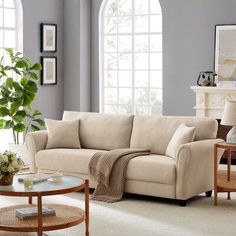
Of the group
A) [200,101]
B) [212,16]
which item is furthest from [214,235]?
[212,16]

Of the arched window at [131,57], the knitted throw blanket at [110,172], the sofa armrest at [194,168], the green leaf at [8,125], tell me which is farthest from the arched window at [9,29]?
the sofa armrest at [194,168]

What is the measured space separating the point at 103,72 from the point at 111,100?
0.49 m

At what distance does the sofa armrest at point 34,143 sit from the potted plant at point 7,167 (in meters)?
2.04

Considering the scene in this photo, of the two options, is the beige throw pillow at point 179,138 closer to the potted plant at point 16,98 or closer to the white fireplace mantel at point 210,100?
the white fireplace mantel at point 210,100

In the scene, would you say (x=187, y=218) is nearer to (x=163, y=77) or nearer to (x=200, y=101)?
(x=200, y=101)

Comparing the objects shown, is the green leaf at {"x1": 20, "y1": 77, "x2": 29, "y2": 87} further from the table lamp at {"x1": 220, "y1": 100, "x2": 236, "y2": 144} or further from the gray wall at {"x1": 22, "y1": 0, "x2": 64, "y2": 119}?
the table lamp at {"x1": 220, "y1": 100, "x2": 236, "y2": 144}

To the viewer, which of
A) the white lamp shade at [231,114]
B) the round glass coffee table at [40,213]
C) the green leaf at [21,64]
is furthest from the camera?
the green leaf at [21,64]

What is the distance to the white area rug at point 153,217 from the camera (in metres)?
5.39

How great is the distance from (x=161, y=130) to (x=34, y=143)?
1.52 meters

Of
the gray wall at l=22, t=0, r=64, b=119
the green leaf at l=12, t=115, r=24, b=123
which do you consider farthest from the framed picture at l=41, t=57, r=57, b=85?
the green leaf at l=12, t=115, r=24, b=123

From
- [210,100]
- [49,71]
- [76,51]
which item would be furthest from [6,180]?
[76,51]

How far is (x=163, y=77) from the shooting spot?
9844 millimetres

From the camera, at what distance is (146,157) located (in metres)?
6.72

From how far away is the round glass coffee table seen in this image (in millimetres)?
4961
